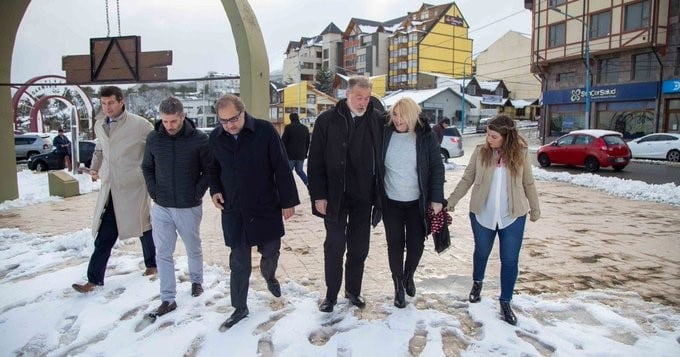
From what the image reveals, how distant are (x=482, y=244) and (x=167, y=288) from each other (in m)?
2.65

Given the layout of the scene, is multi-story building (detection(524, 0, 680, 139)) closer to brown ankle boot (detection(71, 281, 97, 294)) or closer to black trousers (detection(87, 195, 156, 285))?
black trousers (detection(87, 195, 156, 285))

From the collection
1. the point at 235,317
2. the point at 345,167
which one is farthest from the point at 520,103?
the point at 235,317

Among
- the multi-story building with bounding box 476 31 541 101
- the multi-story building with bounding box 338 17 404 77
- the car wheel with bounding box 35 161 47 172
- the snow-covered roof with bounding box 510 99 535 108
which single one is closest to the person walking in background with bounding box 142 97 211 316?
the car wheel with bounding box 35 161 47 172

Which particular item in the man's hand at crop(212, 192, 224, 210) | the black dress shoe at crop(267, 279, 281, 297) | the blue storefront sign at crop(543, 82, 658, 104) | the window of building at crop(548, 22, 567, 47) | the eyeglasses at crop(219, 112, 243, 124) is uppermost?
the window of building at crop(548, 22, 567, 47)

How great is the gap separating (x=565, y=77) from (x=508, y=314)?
34.3 meters

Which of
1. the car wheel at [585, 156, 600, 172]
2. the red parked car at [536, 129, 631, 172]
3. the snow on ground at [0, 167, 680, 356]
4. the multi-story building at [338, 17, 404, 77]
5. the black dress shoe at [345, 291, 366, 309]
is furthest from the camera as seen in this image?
the multi-story building at [338, 17, 404, 77]

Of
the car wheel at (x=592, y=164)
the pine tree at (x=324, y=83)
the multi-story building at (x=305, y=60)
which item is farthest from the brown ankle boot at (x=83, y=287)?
the multi-story building at (x=305, y=60)

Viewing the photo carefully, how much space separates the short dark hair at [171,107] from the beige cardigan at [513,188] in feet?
7.95

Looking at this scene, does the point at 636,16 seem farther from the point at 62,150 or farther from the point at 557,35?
the point at 62,150

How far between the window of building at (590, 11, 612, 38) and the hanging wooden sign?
31117mm

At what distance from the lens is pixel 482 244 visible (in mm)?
3973

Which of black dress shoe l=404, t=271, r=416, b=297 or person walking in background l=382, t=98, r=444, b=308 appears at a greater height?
person walking in background l=382, t=98, r=444, b=308

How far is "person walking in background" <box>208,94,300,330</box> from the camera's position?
359 cm

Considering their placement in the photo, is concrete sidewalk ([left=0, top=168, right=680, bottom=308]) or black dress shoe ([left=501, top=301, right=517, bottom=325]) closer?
black dress shoe ([left=501, top=301, right=517, bottom=325])
